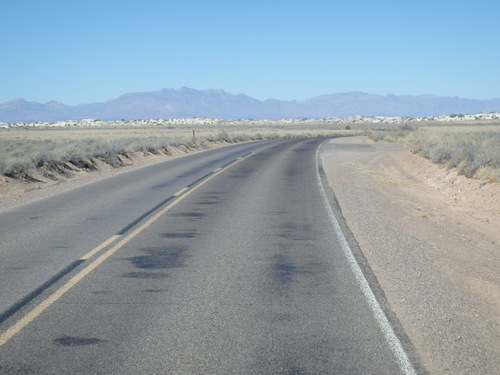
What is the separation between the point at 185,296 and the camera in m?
5.96

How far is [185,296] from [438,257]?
447 cm

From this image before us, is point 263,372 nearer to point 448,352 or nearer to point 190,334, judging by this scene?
point 190,334

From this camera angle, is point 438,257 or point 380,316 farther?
point 438,257

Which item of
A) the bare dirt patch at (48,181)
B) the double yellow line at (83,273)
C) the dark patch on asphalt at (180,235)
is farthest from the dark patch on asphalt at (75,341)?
the bare dirt patch at (48,181)

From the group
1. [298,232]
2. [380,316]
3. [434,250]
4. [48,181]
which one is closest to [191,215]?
[298,232]

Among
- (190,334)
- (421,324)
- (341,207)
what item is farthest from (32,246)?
(341,207)

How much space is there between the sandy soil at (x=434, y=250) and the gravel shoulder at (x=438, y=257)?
0.4 inches

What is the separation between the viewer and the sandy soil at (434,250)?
16.1 feet

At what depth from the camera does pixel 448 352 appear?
4637 millimetres

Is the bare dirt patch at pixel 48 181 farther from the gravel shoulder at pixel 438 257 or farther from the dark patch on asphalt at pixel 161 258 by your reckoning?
the gravel shoulder at pixel 438 257

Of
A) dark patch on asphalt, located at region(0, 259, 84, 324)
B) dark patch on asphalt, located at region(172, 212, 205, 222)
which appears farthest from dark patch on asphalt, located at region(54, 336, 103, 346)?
dark patch on asphalt, located at region(172, 212, 205, 222)

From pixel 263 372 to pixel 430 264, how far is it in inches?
173

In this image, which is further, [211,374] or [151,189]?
[151,189]

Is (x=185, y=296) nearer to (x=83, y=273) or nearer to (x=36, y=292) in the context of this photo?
(x=83, y=273)
